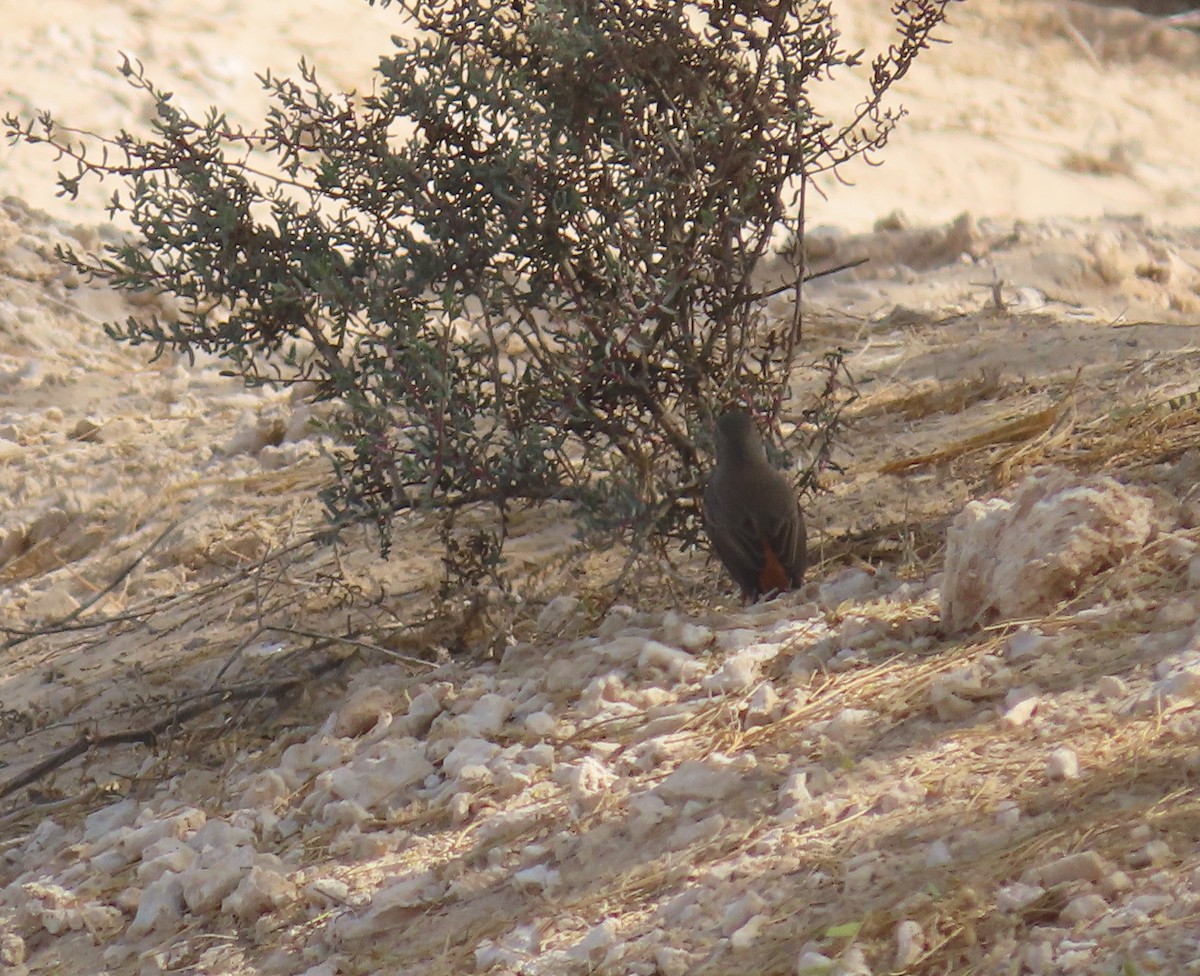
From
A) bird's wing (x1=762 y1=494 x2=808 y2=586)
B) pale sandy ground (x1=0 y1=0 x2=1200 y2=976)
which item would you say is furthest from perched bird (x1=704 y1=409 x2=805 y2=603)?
pale sandy ground (x1=0 y1=0 x2=1200 y2=976)

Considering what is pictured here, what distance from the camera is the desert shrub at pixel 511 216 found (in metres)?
3.75

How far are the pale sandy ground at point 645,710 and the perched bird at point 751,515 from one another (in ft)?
0.48

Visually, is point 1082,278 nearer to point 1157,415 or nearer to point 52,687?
point 1157,415

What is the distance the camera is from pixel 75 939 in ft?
10.5

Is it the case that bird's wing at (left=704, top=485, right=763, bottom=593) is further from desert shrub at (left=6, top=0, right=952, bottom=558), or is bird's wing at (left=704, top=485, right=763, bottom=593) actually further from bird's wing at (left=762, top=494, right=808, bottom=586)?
desert shrub at (left=6, top=0, right=952, bottom=558)

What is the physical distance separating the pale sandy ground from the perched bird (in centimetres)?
15

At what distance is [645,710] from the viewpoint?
129 inches

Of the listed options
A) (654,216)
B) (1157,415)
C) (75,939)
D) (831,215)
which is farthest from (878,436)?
(831,215)

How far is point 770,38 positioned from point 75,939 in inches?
99.5

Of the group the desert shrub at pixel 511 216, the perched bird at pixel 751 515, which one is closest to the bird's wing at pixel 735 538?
the perched bird at pixel 751 515

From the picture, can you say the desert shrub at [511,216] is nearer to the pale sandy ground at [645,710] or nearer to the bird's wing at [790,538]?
the bird's wing at [790,538]

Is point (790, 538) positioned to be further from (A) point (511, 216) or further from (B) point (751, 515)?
(A) point (511, 216)

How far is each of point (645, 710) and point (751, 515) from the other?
27.5 inches

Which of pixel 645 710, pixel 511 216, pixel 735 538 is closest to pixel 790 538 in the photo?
pixel 735 538
